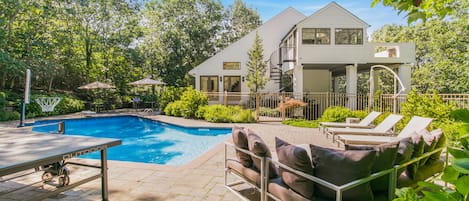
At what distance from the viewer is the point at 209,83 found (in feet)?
67.2

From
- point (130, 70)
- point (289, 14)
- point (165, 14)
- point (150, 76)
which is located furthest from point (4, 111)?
point (289, 14)

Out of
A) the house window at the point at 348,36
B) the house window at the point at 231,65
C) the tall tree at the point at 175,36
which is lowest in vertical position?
the house window at the point at 231,65

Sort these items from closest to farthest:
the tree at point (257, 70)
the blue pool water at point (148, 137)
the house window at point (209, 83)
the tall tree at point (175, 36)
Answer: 1. the blue pool water at point (148, 137)
2. the tree at point (257, 70)
3. the house window at point (209, 83)
4. the tall tree at point (175, 36)

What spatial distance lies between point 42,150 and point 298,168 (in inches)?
106

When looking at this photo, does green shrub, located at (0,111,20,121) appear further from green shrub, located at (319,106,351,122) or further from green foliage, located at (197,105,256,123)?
green shrub, located at (319,106,351,122)

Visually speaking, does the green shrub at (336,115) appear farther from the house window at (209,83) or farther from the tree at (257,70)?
the house window at (209,83)

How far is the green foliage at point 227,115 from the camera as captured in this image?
1263 centimetres

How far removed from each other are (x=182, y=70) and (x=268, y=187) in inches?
883

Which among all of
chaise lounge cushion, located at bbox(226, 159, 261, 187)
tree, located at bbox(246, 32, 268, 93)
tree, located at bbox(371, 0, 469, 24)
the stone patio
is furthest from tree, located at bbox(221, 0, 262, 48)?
tree, located at bbox(371, 0, 469, 24)

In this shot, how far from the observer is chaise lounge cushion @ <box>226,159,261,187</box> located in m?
3.30

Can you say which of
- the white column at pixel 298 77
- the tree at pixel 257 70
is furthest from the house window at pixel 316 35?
the tree at pixel 257 70

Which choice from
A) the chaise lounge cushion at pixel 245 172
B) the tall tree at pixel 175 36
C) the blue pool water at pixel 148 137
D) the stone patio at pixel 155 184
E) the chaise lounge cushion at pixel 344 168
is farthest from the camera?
the tall tree at pixel 175 36

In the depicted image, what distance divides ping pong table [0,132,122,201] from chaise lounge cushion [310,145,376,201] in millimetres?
2439

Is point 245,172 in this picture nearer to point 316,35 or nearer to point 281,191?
point 281,191
